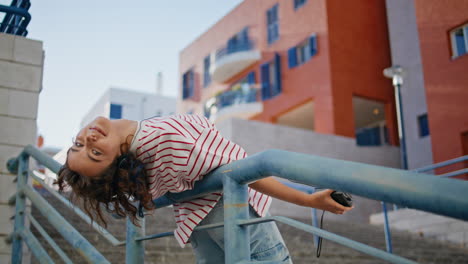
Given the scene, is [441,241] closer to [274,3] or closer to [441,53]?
[441,53]

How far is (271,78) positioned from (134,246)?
44.8 ft

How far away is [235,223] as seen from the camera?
127 centimetres

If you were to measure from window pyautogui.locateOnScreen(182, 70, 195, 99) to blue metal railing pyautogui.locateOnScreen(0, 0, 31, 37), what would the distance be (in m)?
15.3

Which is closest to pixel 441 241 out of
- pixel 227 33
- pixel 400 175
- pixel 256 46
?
pixel 400 175

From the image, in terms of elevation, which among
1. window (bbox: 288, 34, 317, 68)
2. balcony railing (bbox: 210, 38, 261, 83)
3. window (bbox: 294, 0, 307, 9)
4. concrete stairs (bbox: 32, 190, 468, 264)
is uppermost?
window (bbox: 294, 0, 307, 9)

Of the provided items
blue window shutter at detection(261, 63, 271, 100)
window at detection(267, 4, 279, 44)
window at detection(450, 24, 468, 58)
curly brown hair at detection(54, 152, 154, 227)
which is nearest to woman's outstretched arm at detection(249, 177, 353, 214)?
curly brown hair at detection(54, 152, 154, 227)

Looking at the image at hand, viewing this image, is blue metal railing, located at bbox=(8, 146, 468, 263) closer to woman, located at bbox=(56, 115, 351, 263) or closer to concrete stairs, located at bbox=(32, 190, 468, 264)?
woman, located at bbox=(56, 115, 351, 263)

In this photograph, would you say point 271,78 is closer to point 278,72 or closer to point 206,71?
point 278,72

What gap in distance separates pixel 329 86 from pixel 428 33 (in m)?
2.95

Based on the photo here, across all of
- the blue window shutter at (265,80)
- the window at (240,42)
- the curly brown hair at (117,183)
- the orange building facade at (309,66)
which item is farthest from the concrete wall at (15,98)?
the window at (240,42)

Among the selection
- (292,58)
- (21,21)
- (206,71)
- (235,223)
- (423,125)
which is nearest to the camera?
(235,223)

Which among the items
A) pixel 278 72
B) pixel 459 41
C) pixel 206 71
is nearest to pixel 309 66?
pixel 278 72

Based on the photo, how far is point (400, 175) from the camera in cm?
81

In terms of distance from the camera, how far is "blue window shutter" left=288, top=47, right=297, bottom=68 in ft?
46.3
